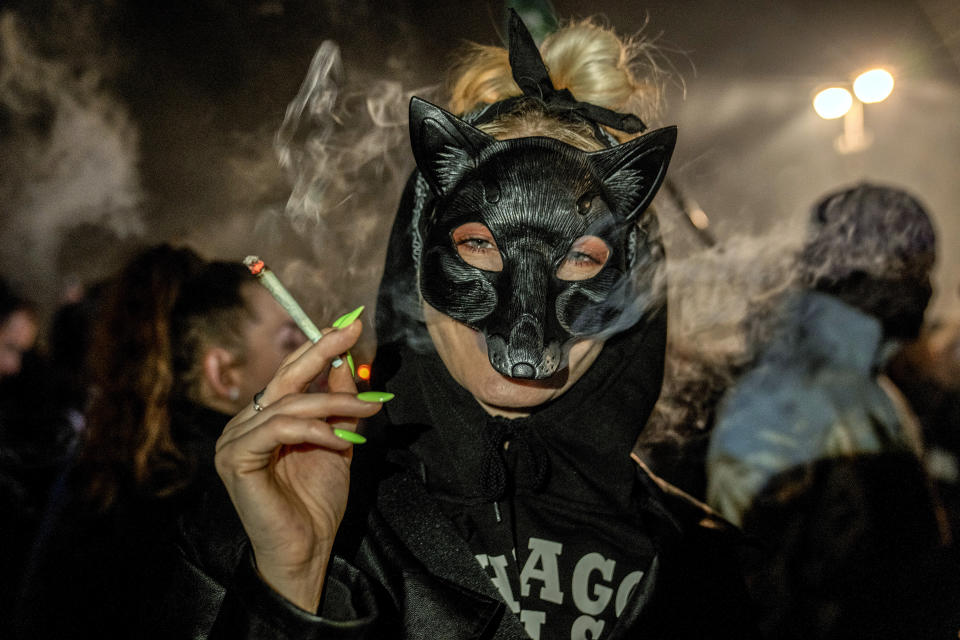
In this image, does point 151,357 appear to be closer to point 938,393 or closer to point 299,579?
point 299,579

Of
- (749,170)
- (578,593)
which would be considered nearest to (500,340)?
(578,593)

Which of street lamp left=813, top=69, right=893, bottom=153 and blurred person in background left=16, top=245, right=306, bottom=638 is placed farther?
street lamp left=813, top=69, right=893, bottom=153

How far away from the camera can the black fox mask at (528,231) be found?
52.9 inches

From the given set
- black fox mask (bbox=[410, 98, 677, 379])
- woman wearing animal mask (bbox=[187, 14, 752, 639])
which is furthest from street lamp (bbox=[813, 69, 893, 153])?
black fox mask (bbox=[410, 98, 677, 379])

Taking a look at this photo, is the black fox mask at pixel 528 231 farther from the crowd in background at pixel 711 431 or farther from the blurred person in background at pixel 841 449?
the blurred person in background at pixel 841 449

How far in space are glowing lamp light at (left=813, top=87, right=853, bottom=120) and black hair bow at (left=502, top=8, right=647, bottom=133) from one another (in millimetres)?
1925

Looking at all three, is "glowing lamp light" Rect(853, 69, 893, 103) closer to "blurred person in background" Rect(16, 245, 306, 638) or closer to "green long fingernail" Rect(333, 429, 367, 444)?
"blurred person in background" Rect(16, 245, 306, 638)

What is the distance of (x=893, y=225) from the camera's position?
3.14 metres

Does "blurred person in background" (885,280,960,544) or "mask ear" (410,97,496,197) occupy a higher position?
"mask ear" (410,97,496,197)

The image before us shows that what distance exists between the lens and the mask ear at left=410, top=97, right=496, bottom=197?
1.44 meters

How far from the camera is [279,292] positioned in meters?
1.14

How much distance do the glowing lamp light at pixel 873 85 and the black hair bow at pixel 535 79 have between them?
2137mm

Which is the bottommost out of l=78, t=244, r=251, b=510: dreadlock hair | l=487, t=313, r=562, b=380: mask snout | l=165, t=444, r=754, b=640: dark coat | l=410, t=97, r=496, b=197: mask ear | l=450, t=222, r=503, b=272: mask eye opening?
l=165, t=444, r=754, b=640: dark coat

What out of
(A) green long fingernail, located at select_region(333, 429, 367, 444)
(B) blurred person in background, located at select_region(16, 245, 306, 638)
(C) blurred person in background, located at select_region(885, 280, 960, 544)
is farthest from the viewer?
(C) blurred person in background, located at select_region(885, 280, 960, 544)
